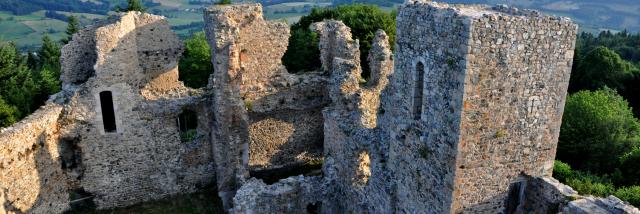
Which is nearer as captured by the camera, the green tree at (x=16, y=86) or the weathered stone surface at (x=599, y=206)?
the weathered stone surface at (x=599, y=206)

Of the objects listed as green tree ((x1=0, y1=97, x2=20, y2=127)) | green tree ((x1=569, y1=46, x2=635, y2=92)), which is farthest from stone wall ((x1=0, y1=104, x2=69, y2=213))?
green tree ((x1=569, y1=46, x2=635, y2=92))

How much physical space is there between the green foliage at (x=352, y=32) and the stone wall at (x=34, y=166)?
1798 cm

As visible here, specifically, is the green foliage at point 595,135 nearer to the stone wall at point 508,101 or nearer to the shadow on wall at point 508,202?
the shadow on wall at point 508,202

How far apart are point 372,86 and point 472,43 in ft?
37.7

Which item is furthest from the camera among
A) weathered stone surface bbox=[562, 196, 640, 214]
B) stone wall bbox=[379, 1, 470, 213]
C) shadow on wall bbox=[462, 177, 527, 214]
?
shadow on wall bbox=[462, 177, 527, 214]

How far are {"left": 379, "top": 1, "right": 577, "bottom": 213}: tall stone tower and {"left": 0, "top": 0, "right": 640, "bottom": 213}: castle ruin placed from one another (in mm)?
22

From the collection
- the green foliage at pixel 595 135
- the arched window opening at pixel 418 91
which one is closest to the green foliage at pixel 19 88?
the arched window opening at pixel 418 91

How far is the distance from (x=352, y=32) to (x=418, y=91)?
24.8 m

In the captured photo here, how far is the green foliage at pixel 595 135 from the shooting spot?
67.4ft

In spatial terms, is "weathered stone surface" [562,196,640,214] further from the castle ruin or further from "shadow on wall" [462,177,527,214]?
"shadow on wall" [462,177,527,214]

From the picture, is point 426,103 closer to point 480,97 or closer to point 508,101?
point 480,97

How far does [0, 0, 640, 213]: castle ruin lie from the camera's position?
299 inches

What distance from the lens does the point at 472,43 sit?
7141mm

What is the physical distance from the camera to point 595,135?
2125 centimetres
